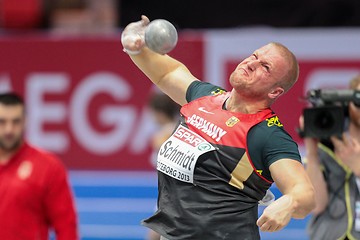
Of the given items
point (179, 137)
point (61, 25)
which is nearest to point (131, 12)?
point (61, 25)

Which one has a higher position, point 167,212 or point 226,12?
point 167,212

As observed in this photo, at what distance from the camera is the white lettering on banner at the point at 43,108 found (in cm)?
1403

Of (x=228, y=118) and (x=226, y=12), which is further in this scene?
(x=226, y=12)

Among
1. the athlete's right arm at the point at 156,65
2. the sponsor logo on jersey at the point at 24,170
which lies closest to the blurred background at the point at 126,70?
the sponsor logo on jersey at the point at 24,170

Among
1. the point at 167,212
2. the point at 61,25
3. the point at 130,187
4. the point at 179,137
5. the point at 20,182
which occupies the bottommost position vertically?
the point at 130,187

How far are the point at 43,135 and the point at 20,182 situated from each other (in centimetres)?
670

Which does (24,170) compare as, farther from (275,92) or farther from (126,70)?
(126,70)

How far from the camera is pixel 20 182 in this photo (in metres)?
7.46

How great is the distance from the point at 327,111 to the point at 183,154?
1.29 metres

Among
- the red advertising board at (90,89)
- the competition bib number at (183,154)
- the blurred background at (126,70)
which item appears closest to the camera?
the competition bib number at (183,154)

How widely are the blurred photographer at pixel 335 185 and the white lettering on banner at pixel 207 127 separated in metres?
1.13

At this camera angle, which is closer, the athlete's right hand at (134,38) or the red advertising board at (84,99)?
the athlete's right hand at (134,38)

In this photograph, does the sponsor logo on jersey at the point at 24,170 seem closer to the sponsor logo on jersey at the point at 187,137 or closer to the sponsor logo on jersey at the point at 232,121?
the sponsor logo on jersey at the point at 187,137

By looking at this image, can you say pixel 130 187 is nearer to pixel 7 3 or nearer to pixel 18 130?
pixel 7 3
